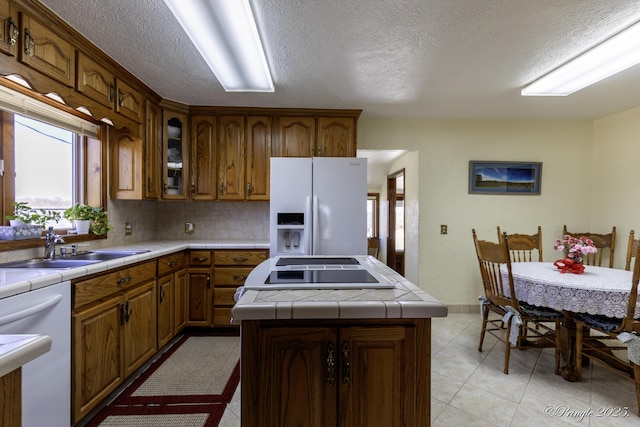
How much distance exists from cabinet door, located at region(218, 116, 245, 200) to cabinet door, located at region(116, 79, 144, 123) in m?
0.76

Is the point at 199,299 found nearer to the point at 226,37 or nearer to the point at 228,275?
the point at 228,275

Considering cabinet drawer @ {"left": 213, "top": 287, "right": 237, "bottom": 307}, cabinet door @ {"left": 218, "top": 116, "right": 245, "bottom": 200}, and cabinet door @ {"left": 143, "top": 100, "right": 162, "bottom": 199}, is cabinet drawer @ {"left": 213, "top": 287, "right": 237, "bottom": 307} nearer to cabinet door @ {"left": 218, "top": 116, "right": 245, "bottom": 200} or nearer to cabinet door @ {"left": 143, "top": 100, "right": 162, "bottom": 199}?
cabinet door @ {"left": 218, "top": 116, "right": 245, "bottom": 200}

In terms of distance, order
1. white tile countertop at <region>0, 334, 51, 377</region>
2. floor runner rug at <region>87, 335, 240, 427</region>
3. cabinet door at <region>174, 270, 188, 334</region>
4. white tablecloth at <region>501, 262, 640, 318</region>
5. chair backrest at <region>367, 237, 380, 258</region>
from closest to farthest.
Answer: white tile countertop at <region>0, 334, 51, 377</region>
floor runner rug at <region>87, 335, 240, 427</region>
white tablecloth at <region>501, 262, 640, 318</region>
cabinet door at <region>174, 270, 188, 334</region>
chair backrest at <region>367, 237, 380, 258</region>

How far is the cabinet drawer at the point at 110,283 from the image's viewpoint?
1518mm

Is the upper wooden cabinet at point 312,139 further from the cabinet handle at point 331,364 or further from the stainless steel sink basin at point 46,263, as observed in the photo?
the cabinet handle at point 331,364

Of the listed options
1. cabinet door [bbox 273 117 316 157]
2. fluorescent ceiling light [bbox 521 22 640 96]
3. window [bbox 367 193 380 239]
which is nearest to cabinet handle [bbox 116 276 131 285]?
cabinet door [bbox 273 117 316 157]

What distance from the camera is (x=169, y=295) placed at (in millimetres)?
2508

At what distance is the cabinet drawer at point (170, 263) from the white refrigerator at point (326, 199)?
83 cm

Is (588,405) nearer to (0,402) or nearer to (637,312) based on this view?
(637,312)

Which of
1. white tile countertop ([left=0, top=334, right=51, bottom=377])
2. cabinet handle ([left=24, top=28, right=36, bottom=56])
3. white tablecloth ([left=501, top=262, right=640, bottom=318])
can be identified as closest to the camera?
white tile countertop ([left=0, top=334, right=51, bottom=377])

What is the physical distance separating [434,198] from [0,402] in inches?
140

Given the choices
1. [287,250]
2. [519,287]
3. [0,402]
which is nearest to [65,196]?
[287,250]

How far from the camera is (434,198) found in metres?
3.47

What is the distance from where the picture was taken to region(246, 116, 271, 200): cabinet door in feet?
10.1
